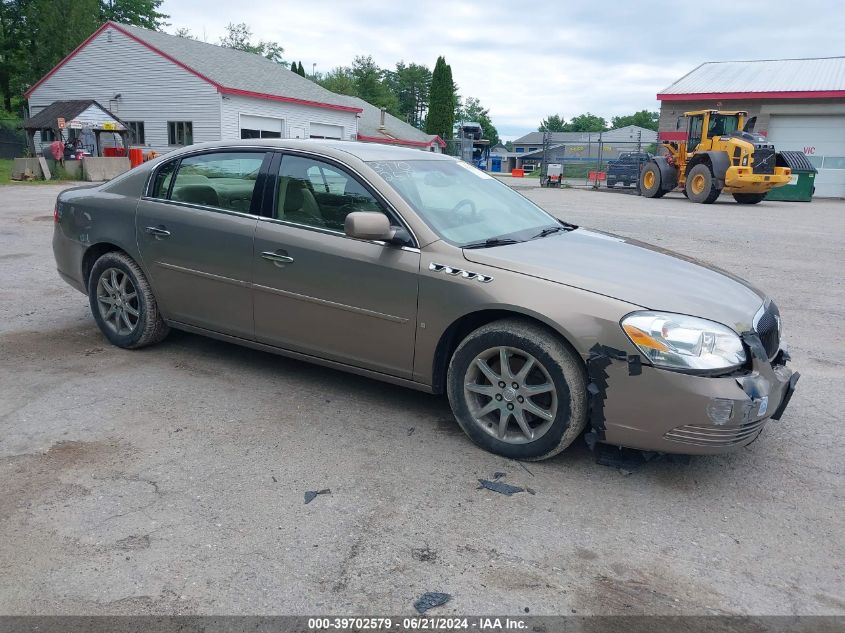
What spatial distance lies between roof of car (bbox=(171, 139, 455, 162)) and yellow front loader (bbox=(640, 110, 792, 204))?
61.5ft

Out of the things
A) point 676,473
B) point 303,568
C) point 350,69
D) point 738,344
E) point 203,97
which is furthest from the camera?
point 350,69

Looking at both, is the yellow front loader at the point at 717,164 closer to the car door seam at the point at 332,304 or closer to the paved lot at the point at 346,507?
the paved lot at the point at 346,507

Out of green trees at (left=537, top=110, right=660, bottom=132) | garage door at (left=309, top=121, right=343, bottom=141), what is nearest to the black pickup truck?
garage door at (left=309, top=121, right=343, bottom=141)

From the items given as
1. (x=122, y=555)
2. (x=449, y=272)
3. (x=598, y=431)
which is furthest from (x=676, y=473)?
(x=122, y=555)

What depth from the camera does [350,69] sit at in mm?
88312

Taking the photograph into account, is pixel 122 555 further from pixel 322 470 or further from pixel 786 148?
pixel 786 148

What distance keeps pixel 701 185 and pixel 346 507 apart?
21470mm

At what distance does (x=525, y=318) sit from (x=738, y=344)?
999mm

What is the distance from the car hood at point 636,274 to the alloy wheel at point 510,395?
453 millimetres

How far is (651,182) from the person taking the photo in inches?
950

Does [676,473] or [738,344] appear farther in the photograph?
[676,473]

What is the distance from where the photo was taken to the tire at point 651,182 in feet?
77.8

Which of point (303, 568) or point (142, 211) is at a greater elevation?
point (142, 211)

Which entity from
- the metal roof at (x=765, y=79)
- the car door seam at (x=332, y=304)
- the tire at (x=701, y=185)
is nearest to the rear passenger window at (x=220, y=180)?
the car door seam at (x=332, y=304)
